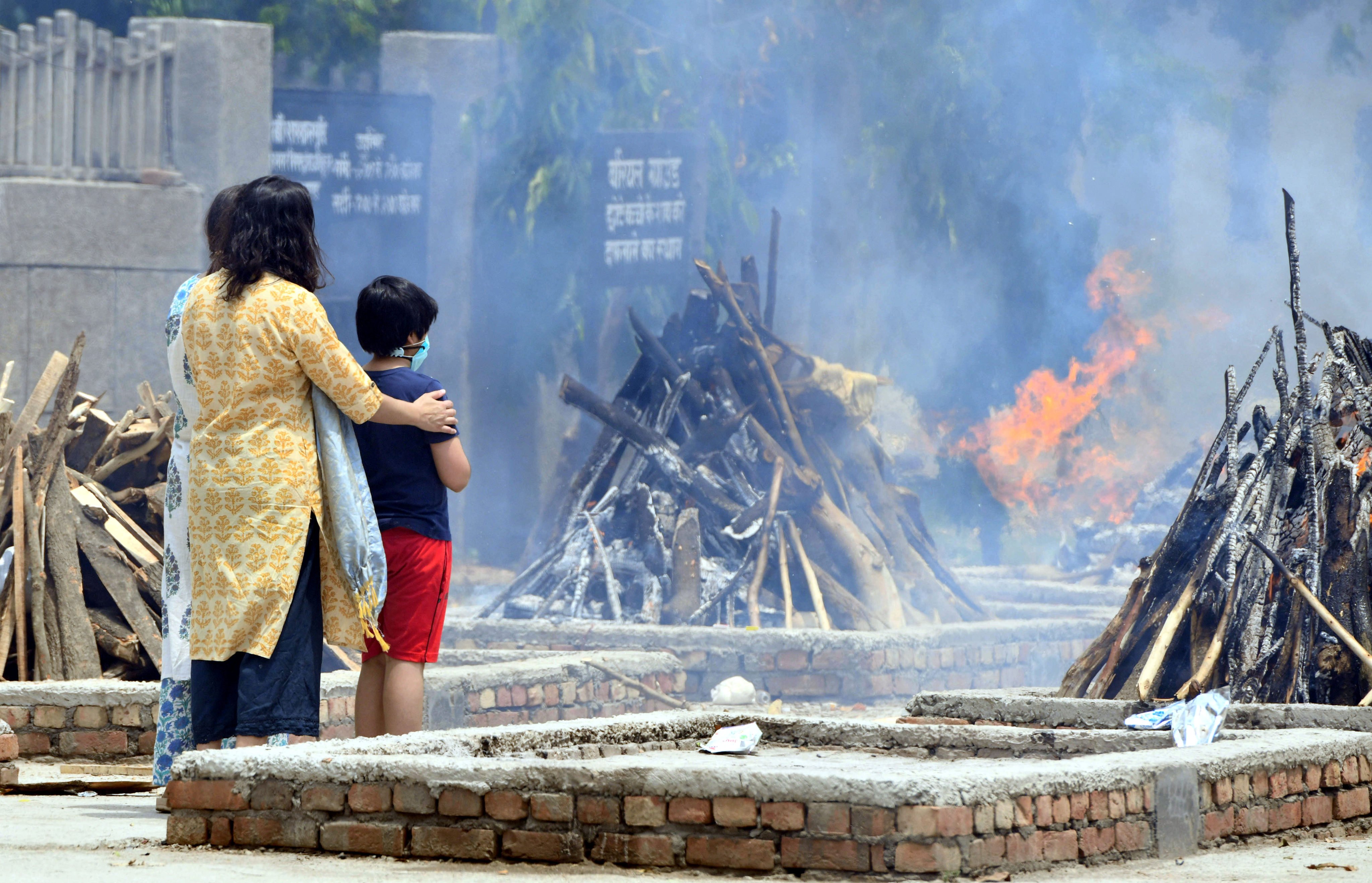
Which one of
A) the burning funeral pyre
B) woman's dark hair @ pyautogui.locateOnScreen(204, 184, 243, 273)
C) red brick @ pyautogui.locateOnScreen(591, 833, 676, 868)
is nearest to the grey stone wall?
the burning funeral pyre

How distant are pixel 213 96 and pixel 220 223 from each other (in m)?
10.8

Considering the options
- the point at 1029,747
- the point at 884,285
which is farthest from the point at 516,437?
the point at 1029,747

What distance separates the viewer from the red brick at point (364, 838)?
4.15 m

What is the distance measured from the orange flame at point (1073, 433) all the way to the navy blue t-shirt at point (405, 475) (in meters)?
13.9

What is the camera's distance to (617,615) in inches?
455

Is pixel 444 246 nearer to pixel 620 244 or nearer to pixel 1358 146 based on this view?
pixel 620 244

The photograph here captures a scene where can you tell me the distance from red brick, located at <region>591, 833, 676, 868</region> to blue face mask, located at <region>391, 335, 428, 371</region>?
164cm

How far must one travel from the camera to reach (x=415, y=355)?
520 cm

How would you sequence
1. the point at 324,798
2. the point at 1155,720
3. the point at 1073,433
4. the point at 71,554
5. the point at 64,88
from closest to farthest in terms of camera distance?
the point at 324,798, the point at 1155,720, the point at 71,554, the point at 64,88, the point at 1073,433

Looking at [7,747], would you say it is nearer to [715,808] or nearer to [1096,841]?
[715,808]

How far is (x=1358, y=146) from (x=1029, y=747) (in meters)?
13.4

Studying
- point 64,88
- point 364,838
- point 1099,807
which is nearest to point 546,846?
point 364,838

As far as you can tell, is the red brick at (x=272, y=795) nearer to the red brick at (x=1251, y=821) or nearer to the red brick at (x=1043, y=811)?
the red brick at (x=1043, y=811)

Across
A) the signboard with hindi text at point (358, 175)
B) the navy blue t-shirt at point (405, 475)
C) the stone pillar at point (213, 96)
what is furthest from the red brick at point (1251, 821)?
the signboard with hindi text at point (358, 175)
